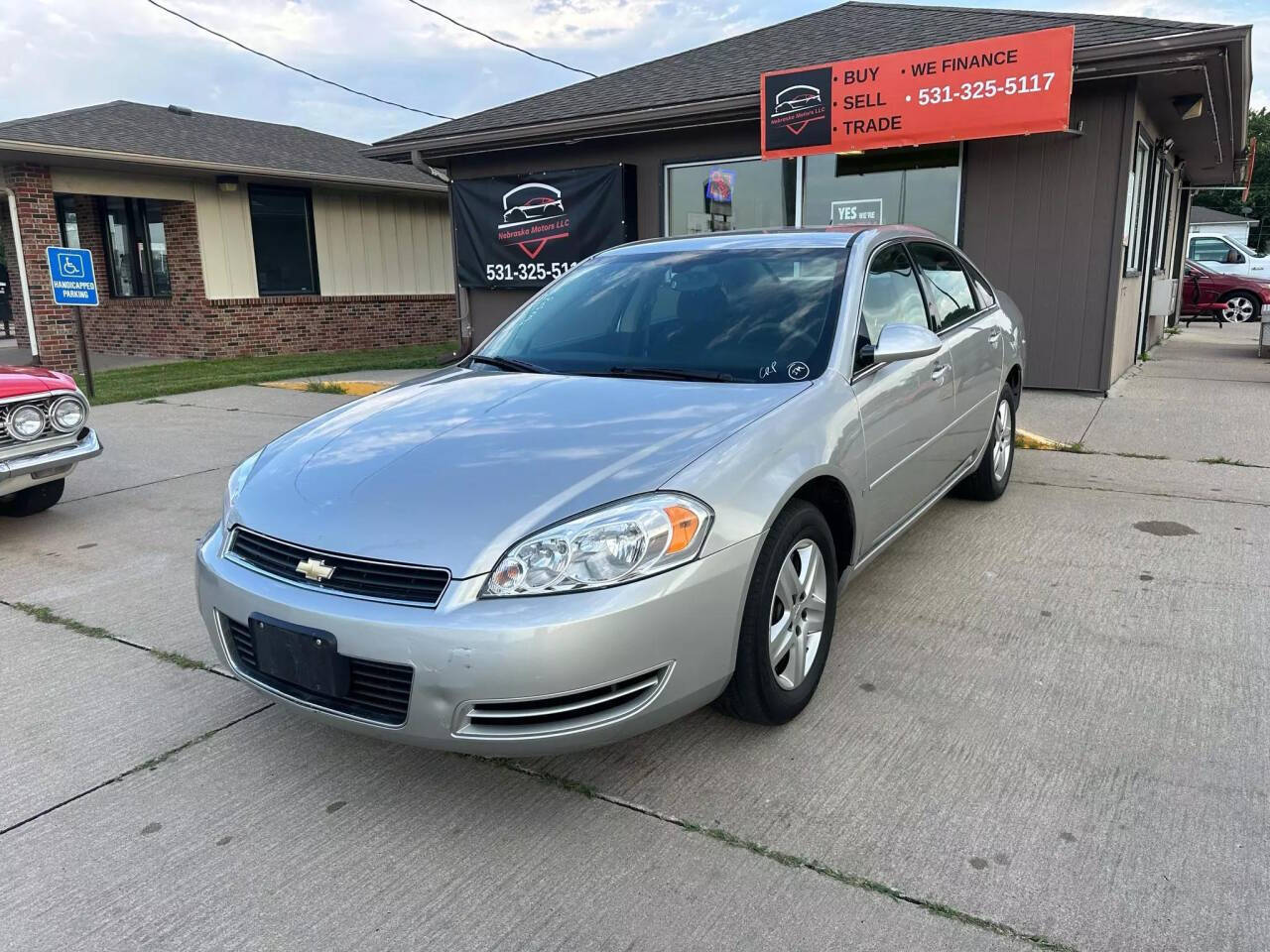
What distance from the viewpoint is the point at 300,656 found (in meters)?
2.37

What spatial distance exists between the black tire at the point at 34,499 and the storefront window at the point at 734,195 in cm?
660

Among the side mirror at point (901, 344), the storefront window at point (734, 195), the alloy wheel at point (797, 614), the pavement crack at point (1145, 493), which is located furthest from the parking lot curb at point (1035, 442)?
the alloy wheel at point (797, 614)

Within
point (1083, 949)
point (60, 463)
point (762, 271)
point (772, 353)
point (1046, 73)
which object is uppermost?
point (1046, 73)

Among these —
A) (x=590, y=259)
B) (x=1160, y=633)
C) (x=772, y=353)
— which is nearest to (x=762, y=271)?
(x=772, y=353)

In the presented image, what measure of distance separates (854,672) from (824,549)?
0.59 metres

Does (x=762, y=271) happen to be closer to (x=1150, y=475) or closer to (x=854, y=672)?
(x=854, y=672)

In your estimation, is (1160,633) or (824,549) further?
(1160,633)

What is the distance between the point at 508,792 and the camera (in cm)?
263

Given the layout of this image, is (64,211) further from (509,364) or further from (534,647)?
(534,647)

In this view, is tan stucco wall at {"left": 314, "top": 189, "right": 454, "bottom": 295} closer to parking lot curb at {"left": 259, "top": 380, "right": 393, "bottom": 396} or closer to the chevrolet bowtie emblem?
parking lot curb at {"left": 259, "top": 380, "right": 393, "bottom": 396}

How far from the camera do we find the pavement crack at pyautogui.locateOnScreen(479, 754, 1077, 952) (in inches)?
79.8

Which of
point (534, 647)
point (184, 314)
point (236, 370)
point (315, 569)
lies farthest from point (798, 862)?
point (184, 314)

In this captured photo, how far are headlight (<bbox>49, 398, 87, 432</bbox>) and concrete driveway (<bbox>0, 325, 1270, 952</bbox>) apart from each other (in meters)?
1.29

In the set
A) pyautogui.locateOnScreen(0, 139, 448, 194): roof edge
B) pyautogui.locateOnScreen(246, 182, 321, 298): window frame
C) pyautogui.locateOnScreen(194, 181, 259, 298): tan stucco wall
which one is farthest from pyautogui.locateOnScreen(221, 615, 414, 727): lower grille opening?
pyautogui.locateOnScreen(246, 182, 321, 298): window frame
